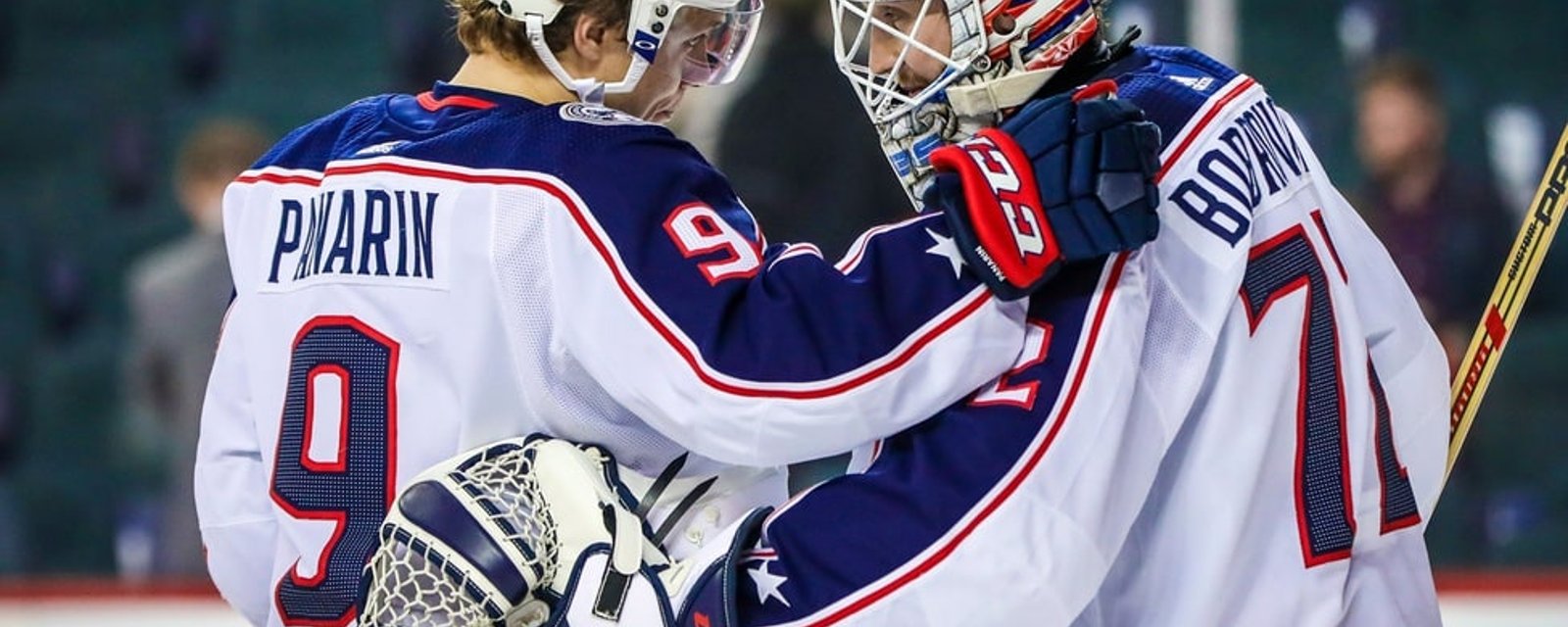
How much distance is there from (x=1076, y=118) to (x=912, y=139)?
301mm

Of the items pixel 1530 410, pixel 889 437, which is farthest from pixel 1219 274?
pixel 1530 410

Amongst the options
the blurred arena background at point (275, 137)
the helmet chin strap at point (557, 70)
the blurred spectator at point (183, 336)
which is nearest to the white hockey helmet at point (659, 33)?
the helmet chin strap at point (557, 70)

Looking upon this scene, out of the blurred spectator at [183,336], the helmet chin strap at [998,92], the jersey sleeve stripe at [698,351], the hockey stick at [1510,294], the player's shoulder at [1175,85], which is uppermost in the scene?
the helmet chin strap at [998,92]

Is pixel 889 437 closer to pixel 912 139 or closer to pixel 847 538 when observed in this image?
pixel 847 538

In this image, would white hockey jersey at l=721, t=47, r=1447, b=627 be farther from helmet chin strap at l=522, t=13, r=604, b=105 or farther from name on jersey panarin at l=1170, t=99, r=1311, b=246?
helmet chin strap at l=522, t=13, r=604, b=105

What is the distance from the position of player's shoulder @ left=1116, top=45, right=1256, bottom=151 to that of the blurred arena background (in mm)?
1623

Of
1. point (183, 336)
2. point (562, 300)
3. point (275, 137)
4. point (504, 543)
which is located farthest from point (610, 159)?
point (275, 137)

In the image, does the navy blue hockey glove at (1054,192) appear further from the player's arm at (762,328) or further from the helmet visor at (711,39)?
the helmet visor at (711,39)

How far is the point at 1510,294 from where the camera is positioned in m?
2.36

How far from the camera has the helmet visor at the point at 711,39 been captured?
2209 mm

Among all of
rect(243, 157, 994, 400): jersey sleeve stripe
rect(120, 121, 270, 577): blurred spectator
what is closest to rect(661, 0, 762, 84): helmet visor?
rect(243, 157, 994, 400): jersey sleeve stripe

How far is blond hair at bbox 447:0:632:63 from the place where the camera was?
2143 millimetres

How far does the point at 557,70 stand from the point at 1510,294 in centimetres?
105

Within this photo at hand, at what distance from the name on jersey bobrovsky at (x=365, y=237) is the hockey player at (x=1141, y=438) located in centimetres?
28
